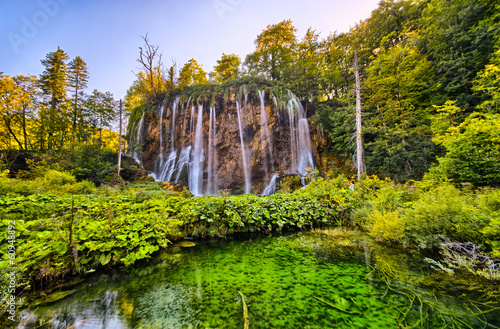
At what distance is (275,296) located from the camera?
2023 millimetres

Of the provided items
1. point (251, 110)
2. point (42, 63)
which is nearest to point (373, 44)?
point (251, 110)

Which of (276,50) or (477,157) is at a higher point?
(276,50)

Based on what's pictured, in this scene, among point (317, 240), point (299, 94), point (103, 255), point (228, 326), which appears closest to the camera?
point (228, 326)

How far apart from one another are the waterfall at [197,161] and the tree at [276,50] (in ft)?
33.2

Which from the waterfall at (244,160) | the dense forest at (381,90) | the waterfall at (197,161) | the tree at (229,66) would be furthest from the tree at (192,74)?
the waterfall at (244,160)

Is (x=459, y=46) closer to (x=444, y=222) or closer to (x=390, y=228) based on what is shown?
(x=444, y=222)

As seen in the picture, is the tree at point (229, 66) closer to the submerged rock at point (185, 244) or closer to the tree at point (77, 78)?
the tree at point (77, 78)

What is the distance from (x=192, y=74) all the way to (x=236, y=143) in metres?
15.7

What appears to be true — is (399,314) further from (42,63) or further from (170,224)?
(42,63)

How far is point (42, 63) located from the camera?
18531mm

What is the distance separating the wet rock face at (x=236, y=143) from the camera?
17188 millimetres

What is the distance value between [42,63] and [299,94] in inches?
1098

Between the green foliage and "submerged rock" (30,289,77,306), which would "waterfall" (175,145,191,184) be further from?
the green foliage

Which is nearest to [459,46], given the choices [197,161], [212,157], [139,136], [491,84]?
[491,84]
